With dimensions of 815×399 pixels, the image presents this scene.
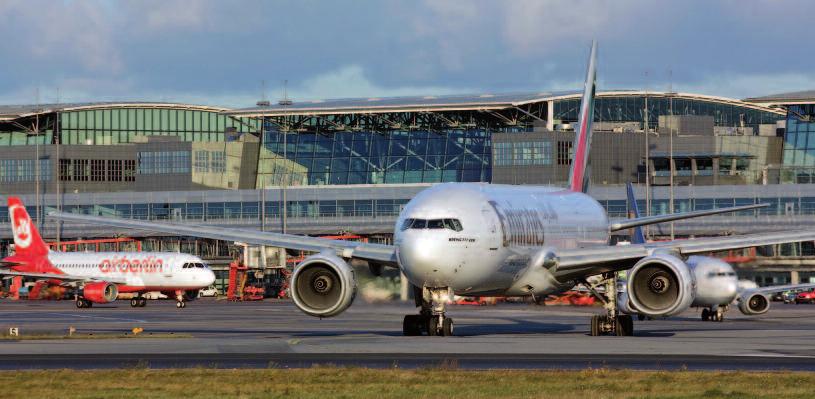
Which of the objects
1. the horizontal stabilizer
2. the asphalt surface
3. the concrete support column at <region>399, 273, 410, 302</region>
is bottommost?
the asphalt surface

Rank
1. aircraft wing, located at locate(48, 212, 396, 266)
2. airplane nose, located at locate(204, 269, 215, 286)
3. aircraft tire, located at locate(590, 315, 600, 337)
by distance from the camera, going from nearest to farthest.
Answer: aircraft wing, located at locate(48, 212, 396, 266) < aircraft tire, located at locate(590, 315, 600, 337) < airplane nose, located at locate(204, 269, 215, 286)

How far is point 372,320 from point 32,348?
2563cm

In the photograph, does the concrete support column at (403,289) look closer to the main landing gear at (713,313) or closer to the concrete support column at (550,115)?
the main landing gear at (713,313)

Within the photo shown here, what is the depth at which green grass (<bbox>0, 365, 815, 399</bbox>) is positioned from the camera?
2472 cm

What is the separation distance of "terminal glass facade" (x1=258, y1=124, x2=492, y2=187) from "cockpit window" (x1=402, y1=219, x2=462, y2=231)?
3971 inches

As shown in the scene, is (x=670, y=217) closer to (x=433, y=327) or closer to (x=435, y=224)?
(x=433, y=327)

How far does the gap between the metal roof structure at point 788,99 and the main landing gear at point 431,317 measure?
111559mm

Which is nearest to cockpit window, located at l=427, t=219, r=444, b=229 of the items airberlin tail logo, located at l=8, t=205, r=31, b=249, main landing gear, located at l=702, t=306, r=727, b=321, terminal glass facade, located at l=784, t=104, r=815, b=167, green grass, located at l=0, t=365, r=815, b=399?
green grass, located at l=0, t=365, r=815, b=399

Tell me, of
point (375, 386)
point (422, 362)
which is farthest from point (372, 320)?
point (375, 386)

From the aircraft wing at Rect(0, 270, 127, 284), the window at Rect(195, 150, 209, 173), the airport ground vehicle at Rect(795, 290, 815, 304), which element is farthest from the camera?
the window at Rect(195, 150, 209, 173)

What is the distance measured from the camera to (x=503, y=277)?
1695 inches

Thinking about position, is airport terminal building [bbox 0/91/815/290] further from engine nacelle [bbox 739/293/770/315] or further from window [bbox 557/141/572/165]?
engine nacelle [bbox 739/293/770/315]

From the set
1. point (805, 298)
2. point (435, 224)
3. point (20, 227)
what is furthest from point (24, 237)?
point (435, 224)

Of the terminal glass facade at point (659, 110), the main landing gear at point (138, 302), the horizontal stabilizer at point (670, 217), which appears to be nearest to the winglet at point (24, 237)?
the main landing gear at point (138, 302)
